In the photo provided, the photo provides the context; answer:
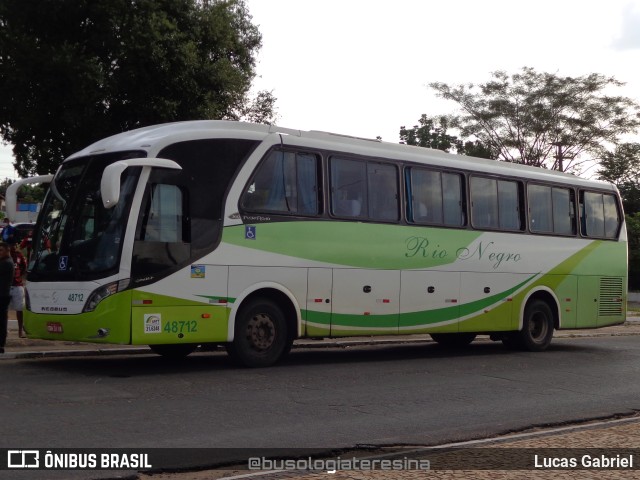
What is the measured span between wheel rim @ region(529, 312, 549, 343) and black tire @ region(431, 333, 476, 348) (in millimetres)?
1260

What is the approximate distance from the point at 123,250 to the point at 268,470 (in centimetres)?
572

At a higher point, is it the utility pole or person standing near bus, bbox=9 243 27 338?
the utility pole

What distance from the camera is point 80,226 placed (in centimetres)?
1273

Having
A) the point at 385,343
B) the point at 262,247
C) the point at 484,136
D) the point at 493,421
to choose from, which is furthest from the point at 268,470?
the point at 484,136

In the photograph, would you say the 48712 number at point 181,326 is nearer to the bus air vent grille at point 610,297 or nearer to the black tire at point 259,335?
the black tire at point 259,335

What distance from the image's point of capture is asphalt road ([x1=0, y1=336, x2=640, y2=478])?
859cm

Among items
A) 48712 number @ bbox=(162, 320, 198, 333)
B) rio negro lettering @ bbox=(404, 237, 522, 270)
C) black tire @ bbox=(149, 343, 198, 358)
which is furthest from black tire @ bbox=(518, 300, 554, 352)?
48712 number @ bbox=(162, 320, 198, 333)

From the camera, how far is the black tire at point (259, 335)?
13.4 metres

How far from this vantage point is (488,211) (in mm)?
17828

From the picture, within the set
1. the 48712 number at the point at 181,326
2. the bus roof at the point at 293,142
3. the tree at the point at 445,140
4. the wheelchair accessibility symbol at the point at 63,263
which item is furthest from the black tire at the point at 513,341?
the tree at the point at 445,140

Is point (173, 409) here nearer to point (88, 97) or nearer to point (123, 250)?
point (123, 250)

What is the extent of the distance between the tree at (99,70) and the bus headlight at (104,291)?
9.68 meters

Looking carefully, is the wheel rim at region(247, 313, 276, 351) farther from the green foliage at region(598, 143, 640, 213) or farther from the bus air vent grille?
the green foliage at region(598, 143, 640, 213)

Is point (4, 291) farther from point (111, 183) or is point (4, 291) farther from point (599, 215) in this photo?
point (599, 215)
